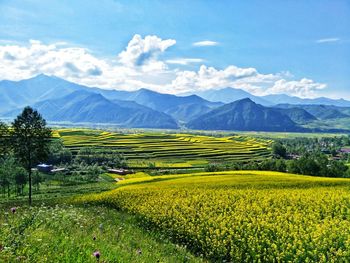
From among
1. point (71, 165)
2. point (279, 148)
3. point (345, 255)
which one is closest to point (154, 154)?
point (71, 165)

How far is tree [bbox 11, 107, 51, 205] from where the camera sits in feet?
148

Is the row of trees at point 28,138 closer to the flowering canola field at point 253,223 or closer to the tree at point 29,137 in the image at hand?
the tree at point 29,137

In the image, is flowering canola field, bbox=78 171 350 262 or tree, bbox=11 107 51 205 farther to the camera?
tree, bbox=11 107 51 205

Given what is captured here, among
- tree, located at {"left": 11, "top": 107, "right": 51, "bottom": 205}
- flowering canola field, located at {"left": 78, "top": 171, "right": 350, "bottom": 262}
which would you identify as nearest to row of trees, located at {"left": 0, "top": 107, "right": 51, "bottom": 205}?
tree, located at {"left": 11, "top": 107, "right": 51, "bottom": 205}

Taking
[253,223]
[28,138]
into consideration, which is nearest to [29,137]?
[28,138]

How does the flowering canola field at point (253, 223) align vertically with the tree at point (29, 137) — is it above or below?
below

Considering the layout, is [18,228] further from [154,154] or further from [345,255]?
[154,154]

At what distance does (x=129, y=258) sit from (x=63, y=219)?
495 cm

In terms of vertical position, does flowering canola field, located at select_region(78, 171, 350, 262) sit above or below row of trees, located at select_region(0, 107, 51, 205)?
below

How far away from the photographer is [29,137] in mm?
45188

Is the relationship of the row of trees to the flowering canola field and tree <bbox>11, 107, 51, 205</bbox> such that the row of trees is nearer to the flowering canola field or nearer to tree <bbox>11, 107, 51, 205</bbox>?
tree <bbox>11, 107, 51, 205</bbox>

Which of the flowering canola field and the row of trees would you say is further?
the row of trees

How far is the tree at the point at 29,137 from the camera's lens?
45094mm

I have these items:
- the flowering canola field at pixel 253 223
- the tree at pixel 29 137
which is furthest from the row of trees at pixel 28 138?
the flowering canola field at pixel 253 223
